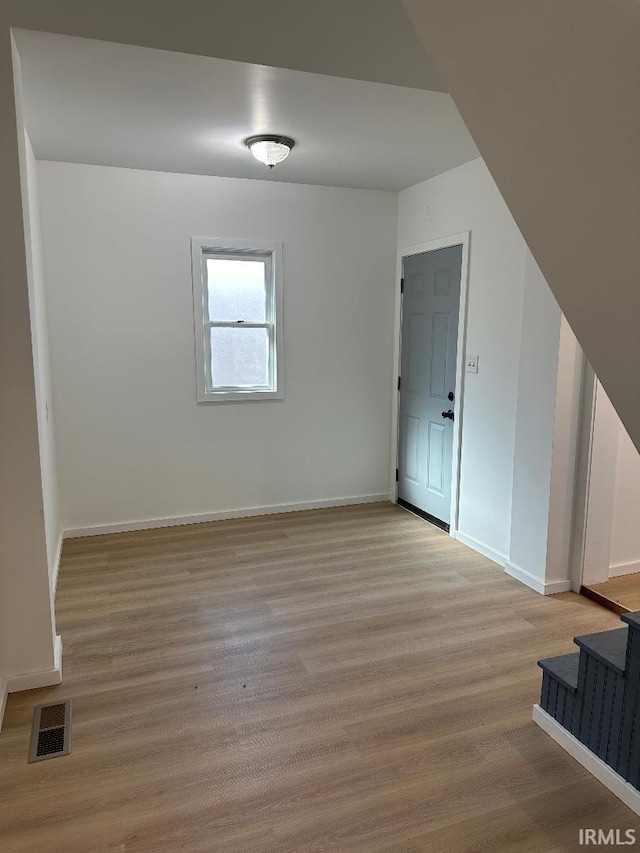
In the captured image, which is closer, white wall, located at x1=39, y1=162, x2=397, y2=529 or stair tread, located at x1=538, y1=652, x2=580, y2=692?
stair tread, located at x1=538, y1=652, x2=580, y2=692

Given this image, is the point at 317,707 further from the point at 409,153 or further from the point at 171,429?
the point at 409,153

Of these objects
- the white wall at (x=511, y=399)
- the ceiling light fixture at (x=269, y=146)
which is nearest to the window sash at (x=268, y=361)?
the ceiling light fixture at (x=269, y=146)

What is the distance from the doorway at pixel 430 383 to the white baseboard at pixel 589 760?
6.64ft

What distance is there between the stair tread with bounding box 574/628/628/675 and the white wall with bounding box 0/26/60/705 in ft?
7.00

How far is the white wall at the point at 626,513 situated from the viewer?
3.33m

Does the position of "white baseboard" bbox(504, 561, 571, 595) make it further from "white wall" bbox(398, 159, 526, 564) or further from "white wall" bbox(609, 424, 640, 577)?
"white wall" bbox(609, 424, 640, 577)

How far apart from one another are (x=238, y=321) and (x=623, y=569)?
3.18 metres

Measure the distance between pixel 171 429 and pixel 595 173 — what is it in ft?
12.3

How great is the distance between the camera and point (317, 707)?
2268 mm

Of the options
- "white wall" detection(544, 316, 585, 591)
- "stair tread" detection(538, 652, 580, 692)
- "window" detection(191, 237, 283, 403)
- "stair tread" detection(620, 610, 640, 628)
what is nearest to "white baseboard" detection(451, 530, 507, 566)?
"white wall" detection(544, 316, 585, 591)

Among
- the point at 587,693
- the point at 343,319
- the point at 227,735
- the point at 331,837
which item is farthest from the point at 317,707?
the point at 343,319

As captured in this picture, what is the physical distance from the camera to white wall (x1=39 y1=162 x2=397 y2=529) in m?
3.90

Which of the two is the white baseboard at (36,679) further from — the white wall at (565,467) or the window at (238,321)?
the white wall at (565,467)

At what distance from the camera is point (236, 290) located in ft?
14.3
